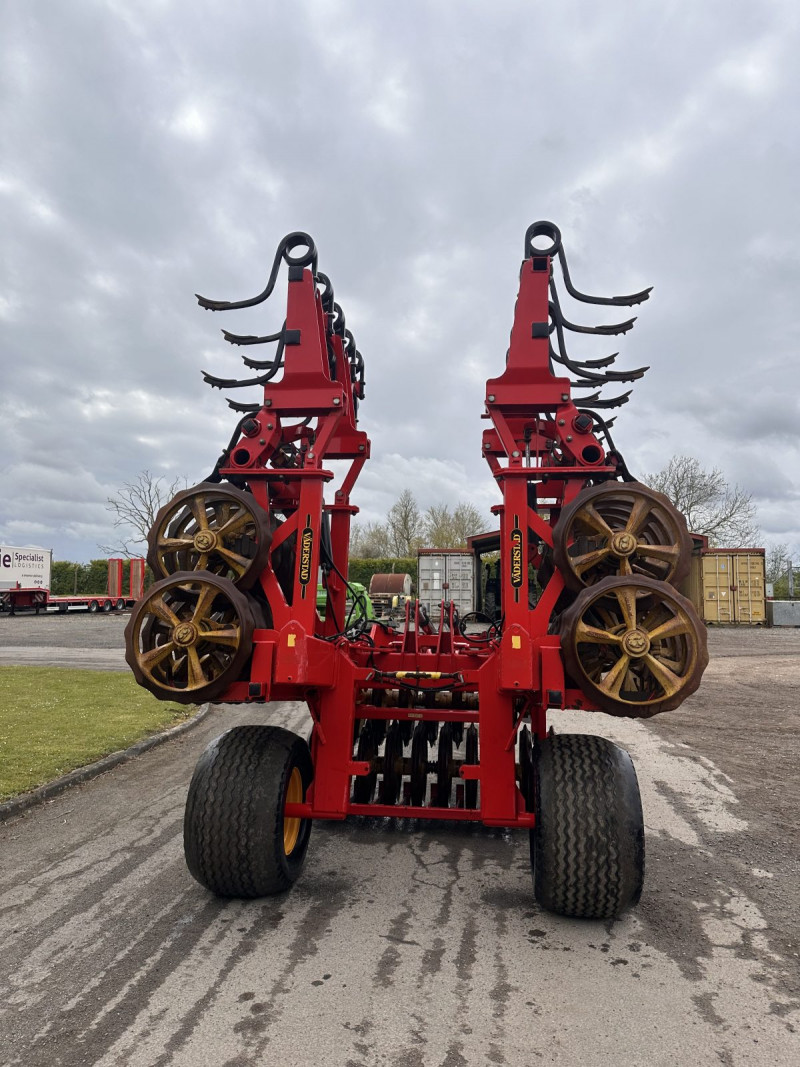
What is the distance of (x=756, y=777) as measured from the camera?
711cm

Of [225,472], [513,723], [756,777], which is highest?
[225,472]

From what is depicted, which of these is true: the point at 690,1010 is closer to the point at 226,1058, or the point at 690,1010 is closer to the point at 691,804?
the point at 226,1058

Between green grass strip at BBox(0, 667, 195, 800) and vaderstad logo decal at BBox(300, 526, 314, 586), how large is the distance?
3741mm

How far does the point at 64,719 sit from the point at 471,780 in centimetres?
624

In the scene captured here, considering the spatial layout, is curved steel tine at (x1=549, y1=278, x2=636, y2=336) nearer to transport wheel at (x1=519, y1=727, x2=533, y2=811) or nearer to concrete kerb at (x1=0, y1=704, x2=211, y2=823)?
transport wheel at (x1=519, y1=727, x2=533, y2=811)

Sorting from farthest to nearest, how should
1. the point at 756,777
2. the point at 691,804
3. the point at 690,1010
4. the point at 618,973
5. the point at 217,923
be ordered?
the point at 756,777 → the point at 691,804 → the point at 217,923 → the point at 618,973 → the point at 690,1010

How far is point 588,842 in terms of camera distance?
357 centimetres

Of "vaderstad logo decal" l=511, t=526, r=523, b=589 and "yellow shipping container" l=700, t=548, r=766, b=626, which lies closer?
"vaderstad logo decal" l=511, t=526, r=523, b=589

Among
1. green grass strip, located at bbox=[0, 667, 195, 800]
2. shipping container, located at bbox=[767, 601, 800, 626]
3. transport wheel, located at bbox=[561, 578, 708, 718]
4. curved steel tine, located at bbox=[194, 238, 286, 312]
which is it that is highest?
curved steel tine, located at bbox=[194, 238, 286, 312]

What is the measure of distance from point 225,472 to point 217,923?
2.52 metres

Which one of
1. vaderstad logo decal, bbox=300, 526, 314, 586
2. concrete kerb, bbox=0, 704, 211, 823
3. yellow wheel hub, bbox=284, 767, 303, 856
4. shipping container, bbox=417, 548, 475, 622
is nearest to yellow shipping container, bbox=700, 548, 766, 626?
shipping container, bbox=417, 548, 475, 622

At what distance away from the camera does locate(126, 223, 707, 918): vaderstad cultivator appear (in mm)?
3592

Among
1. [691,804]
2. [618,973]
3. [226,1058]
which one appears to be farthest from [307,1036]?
[691,804]

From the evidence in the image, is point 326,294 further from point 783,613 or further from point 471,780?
point 783,613
